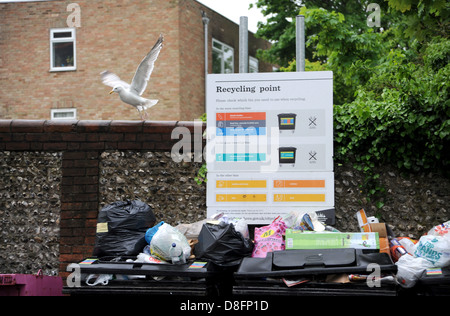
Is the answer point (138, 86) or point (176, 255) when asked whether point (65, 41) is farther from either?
point (176, 255)

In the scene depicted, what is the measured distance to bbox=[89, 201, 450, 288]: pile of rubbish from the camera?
14.1ft

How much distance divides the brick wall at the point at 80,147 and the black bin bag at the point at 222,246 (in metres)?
1.69

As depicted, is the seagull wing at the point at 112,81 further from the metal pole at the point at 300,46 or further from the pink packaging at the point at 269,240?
the pink packaging at the point at 269,240

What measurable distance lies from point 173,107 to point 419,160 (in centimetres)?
1183

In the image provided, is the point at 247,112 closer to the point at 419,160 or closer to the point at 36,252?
the point at 419,160

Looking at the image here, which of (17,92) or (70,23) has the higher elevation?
(70,23)

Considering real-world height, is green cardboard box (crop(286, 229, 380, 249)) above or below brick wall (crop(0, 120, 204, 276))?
below

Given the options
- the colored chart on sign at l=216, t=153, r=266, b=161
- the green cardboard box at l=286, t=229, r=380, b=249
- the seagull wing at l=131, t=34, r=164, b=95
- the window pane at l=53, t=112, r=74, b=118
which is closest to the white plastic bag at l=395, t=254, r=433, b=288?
the green cardboard box at l=286, t=229, r=380, b=249

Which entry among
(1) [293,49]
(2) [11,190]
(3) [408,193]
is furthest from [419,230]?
(1) [293,49]

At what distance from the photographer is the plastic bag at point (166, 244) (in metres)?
4.58

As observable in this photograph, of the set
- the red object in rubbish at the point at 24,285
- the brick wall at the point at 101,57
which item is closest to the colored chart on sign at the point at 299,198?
the red object in rubbish at the point at 24,285

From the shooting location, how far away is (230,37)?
20500mm

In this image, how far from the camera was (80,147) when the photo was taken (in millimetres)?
6336

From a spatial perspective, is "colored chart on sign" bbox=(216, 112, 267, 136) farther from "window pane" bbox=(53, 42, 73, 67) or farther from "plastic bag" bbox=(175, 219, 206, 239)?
"window pane" bbox=(53, 42, 73, 67)
